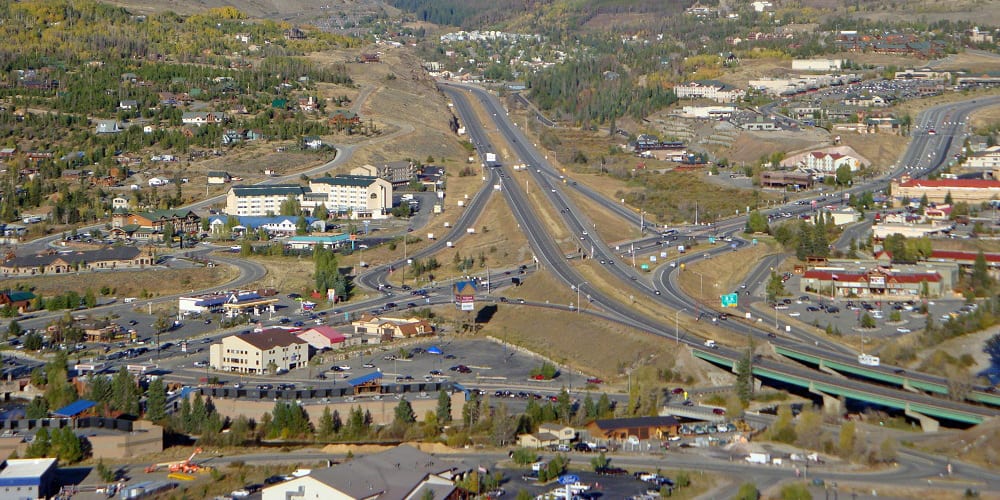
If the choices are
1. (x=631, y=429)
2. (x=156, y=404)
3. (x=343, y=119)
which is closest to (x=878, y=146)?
(x=343, y=119)

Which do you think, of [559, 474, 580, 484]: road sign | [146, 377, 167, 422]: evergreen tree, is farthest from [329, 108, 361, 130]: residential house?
[559, 474, 580, 484]: road sign

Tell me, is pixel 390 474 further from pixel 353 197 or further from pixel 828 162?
pixel 828 162

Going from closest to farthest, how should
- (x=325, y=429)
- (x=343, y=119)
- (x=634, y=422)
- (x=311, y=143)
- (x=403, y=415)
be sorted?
(x=634, y=422) → (x=325, y=429) → (x=403, y=415) → (x=311, y=143) → (x=343, y=119)

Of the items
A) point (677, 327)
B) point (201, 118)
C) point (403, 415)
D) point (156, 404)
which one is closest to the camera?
point (403, 415)

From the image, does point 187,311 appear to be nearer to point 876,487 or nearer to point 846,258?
point 846,258

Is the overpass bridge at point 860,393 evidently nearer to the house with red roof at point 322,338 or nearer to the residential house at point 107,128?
the house with red roof at point 322,338

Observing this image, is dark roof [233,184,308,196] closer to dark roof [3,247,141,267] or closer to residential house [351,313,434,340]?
dark roof [3,247,141,267]
